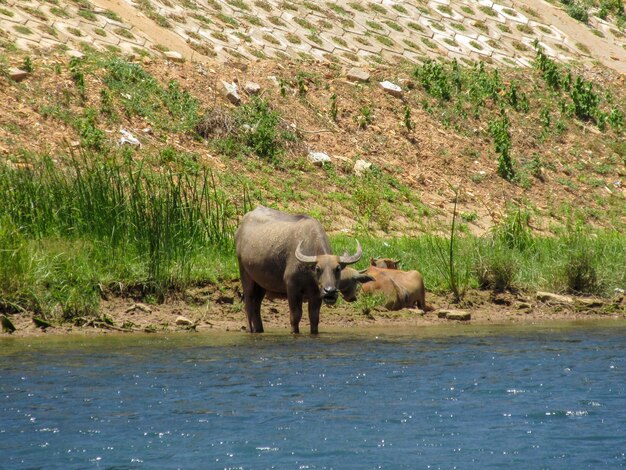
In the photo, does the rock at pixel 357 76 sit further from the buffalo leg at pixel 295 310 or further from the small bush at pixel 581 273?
the buffalo leg at pixel 295 310

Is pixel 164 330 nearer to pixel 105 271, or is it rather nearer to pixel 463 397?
pixel 105 271

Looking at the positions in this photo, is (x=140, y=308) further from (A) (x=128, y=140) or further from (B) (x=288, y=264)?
(A) (x=128, y=140)

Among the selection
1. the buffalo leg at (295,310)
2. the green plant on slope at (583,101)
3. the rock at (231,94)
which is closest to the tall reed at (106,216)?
the buffalo leg at (295,310)

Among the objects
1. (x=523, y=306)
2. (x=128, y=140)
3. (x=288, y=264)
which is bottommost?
(x=128, y=140)

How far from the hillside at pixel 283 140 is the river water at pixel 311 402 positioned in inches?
95.8

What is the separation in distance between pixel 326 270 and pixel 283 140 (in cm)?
1126

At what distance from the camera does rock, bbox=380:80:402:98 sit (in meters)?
27.8

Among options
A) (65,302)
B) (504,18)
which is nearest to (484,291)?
(65,302)

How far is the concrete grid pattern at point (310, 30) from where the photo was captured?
1034 inches

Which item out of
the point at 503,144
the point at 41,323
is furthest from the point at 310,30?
the point at 41,323

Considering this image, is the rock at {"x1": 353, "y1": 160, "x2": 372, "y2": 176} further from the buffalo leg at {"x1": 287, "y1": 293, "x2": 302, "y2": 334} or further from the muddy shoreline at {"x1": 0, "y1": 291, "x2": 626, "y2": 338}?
the buffalo leg at {"x1": 287, "y1": 293, "x2": 302, "y2": 334}

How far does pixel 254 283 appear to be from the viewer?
14.5 m

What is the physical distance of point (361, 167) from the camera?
24.3 metres

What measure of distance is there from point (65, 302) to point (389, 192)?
1069cm
